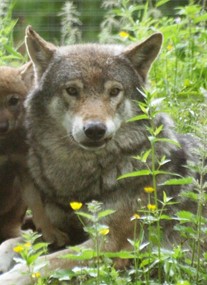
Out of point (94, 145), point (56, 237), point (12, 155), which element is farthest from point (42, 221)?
point (94, 145)

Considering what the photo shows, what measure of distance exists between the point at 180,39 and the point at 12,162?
8.69 feet

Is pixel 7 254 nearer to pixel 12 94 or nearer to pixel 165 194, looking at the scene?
pixel 12 94

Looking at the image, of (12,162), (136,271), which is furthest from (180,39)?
(136,271)

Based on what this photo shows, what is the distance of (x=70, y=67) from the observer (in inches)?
247

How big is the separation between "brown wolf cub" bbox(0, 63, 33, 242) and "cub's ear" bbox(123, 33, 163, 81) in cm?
79

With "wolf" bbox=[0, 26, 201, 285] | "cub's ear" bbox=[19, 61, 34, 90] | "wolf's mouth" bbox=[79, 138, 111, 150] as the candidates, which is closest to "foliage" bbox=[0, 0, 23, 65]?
"cub's ear" bbox=[19, 61, 34, 90]

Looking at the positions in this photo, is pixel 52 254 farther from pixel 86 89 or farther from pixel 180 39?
pixel 180 39

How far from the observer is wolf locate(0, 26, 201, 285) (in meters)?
6.14

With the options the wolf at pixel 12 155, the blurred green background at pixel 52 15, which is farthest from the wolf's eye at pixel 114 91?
the blurred green background at pixel 52 15

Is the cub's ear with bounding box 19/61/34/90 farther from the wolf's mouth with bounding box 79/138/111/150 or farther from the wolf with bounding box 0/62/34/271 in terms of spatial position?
the wolf's mouth with bounding box 79/138/111/150

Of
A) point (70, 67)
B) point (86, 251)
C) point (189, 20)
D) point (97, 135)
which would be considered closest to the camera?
point (86, 251)

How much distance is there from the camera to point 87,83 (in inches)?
243

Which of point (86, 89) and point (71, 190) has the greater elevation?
point (86, 89)

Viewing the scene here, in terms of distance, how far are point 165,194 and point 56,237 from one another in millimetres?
916
